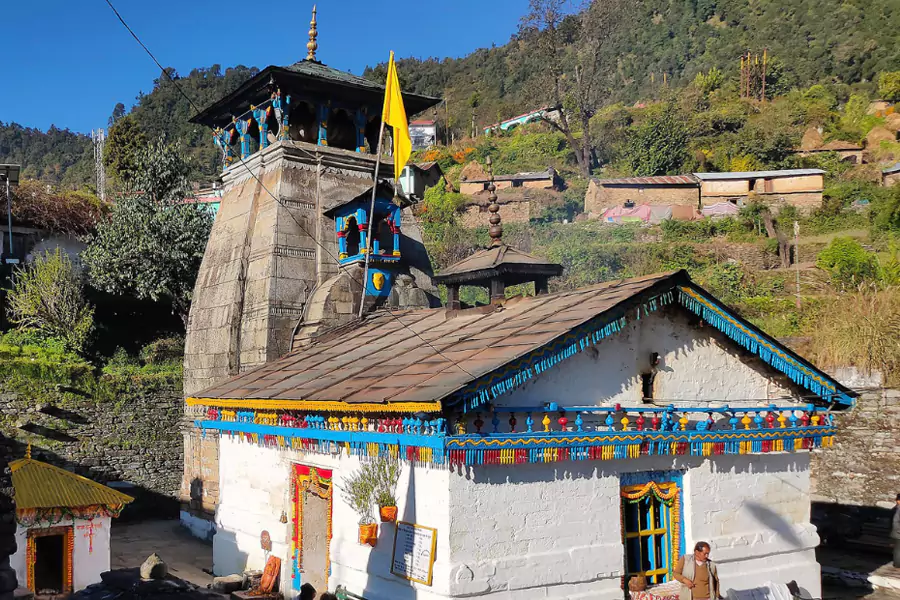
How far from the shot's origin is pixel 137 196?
92.5 ft

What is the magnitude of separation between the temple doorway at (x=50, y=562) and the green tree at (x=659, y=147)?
1896 inches

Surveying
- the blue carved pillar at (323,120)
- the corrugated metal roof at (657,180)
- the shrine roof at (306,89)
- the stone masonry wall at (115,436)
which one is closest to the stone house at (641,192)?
the corrugated metal roof at (657,180)

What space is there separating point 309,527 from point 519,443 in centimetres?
425

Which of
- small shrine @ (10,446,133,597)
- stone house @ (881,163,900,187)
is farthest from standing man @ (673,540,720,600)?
stone house @ (881,163,900,187)

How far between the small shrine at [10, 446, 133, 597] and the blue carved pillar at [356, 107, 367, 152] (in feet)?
28.4

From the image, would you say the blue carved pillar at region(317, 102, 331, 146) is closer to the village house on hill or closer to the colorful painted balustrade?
the colorful painted balustrade

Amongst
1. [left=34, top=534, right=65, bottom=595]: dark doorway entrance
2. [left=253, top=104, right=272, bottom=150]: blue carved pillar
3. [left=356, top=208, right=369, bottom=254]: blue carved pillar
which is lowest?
[left=34, top=534, right=65, bottom=595]: dark doorway entrance

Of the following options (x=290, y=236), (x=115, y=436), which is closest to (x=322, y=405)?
(x=290, y=236)

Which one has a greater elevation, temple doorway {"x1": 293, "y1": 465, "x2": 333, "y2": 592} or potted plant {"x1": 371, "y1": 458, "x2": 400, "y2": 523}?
potted plant {"x1": 371, "y1": 458, "x2": 400, "y2": 523}

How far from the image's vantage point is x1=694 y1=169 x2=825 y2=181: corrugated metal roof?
153 ft

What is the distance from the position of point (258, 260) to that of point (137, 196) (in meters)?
14.5

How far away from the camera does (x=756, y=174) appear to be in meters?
48.2

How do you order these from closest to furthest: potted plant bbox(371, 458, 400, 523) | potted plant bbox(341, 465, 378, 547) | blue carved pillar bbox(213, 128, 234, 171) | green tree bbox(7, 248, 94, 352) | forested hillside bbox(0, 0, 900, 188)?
potted plant bbox(371, 458, 400, 523) < potted plant bbox(341, 465, 378, 547) < blue carved pillar bbox(213, 128, 234, 171) < green tree bbox(7, 248, 94, 352) < forested hillside bbox(0, 0, 900, 188)

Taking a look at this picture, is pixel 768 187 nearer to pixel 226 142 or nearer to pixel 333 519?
pixel 226 142
